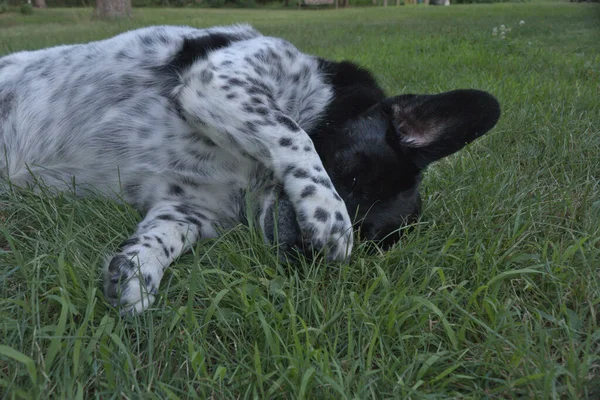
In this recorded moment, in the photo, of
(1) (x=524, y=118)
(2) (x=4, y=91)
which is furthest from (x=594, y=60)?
(2) (x=4, y=91)

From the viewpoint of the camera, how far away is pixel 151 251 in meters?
2.06

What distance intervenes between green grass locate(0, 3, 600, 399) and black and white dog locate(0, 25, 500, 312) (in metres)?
0.15

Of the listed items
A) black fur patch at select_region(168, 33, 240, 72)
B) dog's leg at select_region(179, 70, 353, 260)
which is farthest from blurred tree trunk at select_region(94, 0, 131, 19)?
dog's leg at select_region(179, 70, 353, 260)

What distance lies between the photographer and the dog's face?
2.24m

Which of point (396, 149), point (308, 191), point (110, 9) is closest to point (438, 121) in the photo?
point (396, 149)

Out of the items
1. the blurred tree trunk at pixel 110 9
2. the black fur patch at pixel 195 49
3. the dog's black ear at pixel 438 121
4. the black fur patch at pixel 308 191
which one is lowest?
the blurred tree trunk at pixel 110 9

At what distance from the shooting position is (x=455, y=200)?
2.48 meters

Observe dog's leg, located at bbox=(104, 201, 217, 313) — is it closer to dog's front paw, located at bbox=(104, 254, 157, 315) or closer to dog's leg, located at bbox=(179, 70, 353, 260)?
dog's front paw, located at bbox=(104, 254, 157, 315)

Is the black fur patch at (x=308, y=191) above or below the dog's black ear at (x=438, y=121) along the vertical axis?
below

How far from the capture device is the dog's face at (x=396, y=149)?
7.34 feet

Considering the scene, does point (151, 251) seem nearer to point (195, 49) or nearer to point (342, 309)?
point (342, 309)

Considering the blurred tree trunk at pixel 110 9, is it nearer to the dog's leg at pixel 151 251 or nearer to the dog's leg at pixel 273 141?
the dog's leg at pixel 273 141

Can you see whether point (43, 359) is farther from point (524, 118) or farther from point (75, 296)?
point (524, 118)

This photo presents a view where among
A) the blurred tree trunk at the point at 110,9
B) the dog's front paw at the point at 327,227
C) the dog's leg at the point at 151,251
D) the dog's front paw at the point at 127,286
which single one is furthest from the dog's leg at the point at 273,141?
the blurred tree trunk at the point at 110,9
